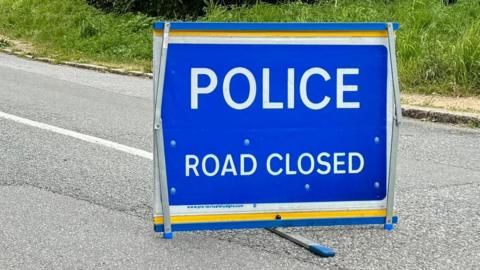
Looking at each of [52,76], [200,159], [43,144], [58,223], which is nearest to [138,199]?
[58,223]

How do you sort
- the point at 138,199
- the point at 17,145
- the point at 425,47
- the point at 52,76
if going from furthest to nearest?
1. the point at 52,76
2. the point at 425,47
3. the point at 17,145
4. the point at 138,199

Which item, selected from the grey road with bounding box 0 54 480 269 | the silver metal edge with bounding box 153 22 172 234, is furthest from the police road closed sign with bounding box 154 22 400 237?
the grey road with bounding box 0 54 480 269

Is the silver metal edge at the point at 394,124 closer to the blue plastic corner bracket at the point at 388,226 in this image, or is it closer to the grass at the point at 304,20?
the blue plastic corner bracket at the point at 388,226

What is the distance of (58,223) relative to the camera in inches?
221

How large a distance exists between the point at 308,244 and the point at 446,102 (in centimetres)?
646

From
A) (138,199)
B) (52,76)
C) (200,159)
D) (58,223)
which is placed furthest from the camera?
(52,76)

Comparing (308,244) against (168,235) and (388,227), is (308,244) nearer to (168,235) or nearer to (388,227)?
(388,227)

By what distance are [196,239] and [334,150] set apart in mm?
982

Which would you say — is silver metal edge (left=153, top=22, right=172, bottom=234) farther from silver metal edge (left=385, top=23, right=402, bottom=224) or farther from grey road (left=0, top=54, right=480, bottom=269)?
silver metal edge (left=385, top=23, right=402, bottom=224)

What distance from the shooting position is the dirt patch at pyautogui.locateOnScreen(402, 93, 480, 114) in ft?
34.7

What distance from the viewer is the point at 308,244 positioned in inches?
200

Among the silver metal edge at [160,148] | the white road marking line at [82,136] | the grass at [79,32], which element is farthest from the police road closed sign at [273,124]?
the grass at [79,32]

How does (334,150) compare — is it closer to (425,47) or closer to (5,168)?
(5,168)

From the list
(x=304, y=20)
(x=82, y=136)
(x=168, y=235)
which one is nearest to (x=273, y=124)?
(x=168, y=235)
